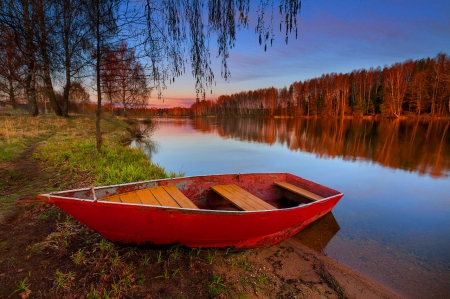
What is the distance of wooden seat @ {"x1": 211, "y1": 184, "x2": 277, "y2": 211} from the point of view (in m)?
3.87

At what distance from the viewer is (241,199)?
4219mm

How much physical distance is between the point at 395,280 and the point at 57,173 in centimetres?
743

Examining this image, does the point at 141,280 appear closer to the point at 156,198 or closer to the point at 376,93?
the point at 156,198

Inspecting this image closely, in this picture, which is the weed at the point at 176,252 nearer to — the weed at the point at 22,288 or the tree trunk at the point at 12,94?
the weed at the point at 22,288

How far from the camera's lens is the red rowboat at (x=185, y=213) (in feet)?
9.09

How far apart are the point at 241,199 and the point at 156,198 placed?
1532mm

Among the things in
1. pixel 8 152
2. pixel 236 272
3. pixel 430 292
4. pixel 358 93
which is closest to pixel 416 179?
pixel 430 292

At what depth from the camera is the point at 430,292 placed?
323 centimetres

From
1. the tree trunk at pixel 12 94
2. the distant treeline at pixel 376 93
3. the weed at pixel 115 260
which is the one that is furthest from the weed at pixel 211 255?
the distant treeline at pixel 376 93

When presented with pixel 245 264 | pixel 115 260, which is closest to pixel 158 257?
pixel 115 260

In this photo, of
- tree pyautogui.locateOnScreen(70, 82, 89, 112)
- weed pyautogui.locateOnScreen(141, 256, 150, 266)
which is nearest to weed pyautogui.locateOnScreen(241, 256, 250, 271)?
weed pyautogui.locateOnScreen(141, 256, 150, 266)

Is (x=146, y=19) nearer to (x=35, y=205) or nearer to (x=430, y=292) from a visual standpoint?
(x=35, y=205)

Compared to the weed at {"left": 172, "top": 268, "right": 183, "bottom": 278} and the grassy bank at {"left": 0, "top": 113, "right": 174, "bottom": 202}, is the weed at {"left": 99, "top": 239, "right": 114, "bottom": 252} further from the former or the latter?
the grassy bank at {"left": 0, "top": 113, "right": 174, "bottom": 202}

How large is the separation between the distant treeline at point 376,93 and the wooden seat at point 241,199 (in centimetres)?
2512
